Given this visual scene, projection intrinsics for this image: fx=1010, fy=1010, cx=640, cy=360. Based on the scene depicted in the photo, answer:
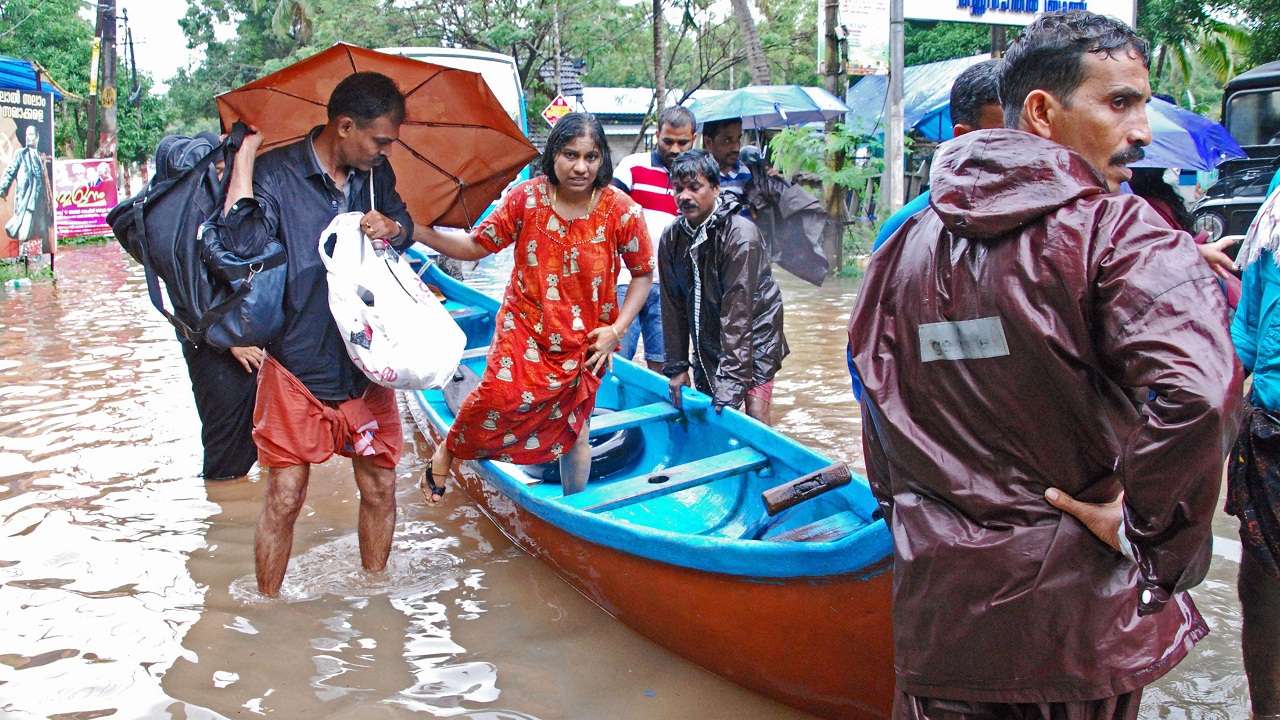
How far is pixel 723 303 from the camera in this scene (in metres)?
4.33

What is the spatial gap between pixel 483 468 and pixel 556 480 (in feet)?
1.89

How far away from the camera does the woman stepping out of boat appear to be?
3773 millimetres

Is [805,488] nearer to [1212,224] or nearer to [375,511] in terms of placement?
[375,511]

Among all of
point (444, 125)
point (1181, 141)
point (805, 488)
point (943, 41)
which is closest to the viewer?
point (805, 488)

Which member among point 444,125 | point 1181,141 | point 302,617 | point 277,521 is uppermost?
point 1181,141

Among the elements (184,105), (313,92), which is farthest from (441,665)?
(184,105)

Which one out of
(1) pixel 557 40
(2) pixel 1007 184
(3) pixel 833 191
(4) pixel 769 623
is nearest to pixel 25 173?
(3) pixel 833 191

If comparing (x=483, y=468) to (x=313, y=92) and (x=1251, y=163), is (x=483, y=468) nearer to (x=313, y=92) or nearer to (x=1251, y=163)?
(x=313, y=92)

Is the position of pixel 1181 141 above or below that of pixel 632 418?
above

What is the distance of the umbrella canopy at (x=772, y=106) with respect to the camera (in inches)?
489

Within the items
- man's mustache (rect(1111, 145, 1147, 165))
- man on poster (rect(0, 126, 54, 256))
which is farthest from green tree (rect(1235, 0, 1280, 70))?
man on poster (rect(0, 126, 54, 256))

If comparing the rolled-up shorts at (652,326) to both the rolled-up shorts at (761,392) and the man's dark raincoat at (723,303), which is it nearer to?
the man's dark raincoat at (723,303)

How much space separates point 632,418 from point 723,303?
69 centimetres

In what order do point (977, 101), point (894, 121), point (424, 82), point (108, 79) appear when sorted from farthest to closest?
point (108, 79), point (894, 121), point (424, 82), point (977, 101)
